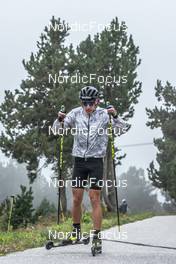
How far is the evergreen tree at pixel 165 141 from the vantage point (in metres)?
38.3

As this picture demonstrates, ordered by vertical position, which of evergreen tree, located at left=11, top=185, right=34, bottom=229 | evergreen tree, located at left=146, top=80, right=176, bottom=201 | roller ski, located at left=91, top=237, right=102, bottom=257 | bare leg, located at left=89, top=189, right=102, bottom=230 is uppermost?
evergreen tree, located at left=146, top=80, right=176, bottom=201

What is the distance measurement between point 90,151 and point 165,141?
34888 mm

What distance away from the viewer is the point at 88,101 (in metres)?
5.95

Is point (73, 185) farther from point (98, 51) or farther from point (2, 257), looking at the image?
point (98, 51)

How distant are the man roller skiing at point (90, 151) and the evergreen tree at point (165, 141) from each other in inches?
1196

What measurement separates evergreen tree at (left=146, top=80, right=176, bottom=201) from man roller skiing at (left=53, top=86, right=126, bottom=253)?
30378 millimetres

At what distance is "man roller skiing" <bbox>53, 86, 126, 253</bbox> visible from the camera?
582 centimetres

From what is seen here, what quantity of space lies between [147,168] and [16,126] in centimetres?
1578

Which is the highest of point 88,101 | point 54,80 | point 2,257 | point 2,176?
point 2,176

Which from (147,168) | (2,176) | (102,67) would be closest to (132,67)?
(102,67)
